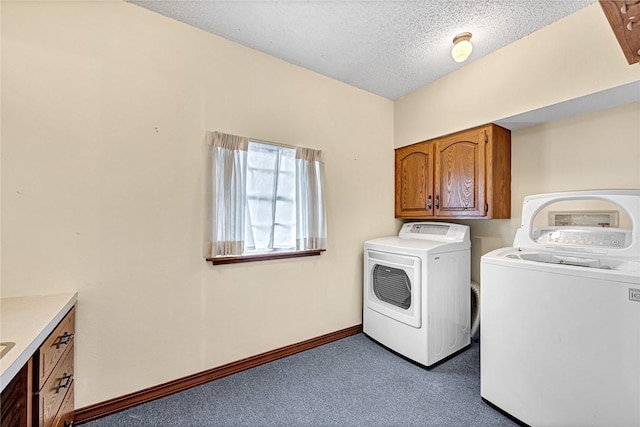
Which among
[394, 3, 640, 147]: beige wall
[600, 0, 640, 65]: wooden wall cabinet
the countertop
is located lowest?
the countertop

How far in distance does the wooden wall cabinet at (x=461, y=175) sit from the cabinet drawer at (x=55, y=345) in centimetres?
279

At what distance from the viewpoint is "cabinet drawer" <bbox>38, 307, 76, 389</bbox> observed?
1009mm

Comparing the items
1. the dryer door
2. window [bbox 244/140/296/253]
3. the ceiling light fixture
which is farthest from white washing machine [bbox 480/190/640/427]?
window [bbox 244/140/296/253]

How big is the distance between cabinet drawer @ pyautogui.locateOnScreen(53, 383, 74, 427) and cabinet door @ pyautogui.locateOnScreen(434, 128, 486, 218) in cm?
291

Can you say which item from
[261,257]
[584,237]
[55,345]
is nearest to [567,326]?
[584,237]

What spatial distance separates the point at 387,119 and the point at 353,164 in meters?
0.77

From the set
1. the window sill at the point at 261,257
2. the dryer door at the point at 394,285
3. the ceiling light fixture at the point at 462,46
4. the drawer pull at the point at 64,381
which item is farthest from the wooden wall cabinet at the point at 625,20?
the drawer pull at the point at 64,381

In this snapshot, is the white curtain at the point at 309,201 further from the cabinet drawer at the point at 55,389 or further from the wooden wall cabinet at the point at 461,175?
the cabinet drawer at the point at 55,389

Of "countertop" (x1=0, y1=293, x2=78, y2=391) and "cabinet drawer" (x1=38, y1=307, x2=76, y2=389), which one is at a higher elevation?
"countertop" (x1=0, y1=293, x2=78, y2=391)

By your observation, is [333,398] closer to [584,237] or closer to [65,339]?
[65,339]

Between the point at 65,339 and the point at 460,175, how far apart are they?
2.97m

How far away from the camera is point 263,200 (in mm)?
2137

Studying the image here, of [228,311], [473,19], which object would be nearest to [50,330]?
[228,311]

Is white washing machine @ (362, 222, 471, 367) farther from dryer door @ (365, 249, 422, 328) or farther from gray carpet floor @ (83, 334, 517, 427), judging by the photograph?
gray carpet floor @ (83, 334, 517, 427)
